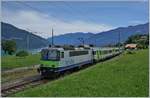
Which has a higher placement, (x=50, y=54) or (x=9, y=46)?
(x=9, y=46)

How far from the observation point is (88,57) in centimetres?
4475

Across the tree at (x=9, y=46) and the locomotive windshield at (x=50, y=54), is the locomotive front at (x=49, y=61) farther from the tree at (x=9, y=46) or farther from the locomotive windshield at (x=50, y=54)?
the tree at (x=9, y=46)

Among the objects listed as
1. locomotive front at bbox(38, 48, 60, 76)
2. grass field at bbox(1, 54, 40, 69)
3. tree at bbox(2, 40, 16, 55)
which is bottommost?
grass field at bbox(1, 54, 40, 69)

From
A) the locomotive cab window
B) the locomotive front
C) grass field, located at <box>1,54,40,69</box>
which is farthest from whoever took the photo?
grass field, located at <box>1,54,40,69</box>

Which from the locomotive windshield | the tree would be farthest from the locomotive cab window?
the tree

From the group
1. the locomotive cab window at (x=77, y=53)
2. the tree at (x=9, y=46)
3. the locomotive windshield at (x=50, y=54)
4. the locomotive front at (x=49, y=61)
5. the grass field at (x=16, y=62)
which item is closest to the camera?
the locomotive front at (x=49, y=61)

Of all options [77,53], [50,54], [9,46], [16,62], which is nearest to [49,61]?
[50,54]

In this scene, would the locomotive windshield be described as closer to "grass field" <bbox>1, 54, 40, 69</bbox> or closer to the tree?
"grass field" <bbox>1, 54, 40, 69</bbox>

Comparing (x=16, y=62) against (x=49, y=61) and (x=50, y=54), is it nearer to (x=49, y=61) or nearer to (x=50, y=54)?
(x=50, y=54)

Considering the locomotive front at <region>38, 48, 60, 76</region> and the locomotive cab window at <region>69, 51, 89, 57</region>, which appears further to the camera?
the locomotive cab window at <region>69, 51, 89, 57</region>

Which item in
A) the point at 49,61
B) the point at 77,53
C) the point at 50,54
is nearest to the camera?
the point at 49,61

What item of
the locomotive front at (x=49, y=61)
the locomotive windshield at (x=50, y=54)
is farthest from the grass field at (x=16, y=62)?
the locomotive front at (x=49, y=61)

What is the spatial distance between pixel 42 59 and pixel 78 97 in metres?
14.8

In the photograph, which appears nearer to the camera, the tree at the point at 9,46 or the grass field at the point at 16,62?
the grass field at the point at 16,62
